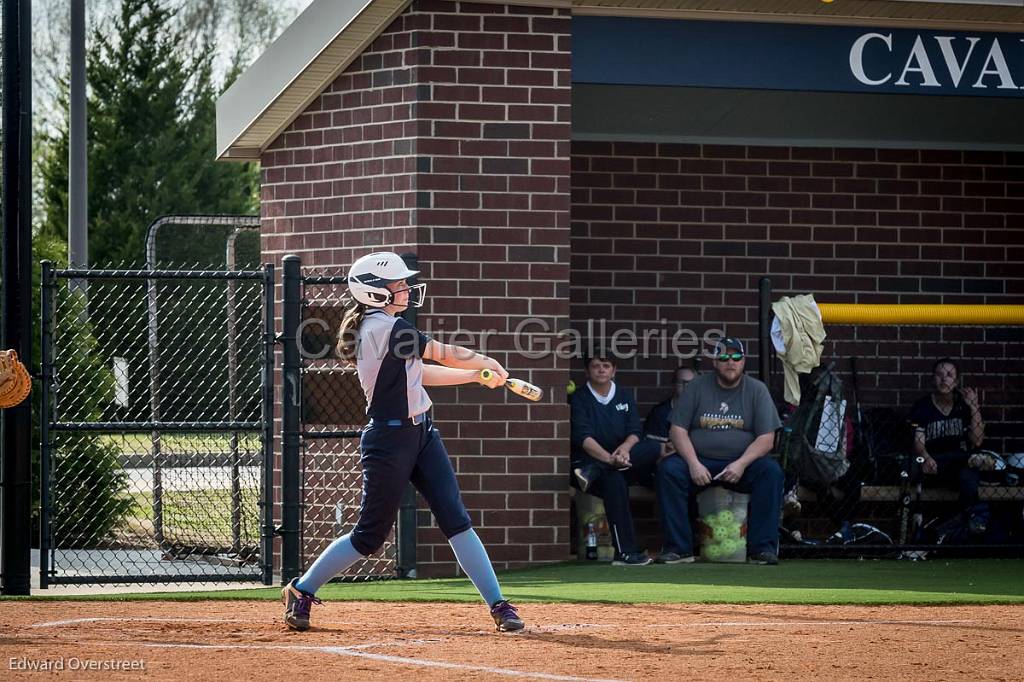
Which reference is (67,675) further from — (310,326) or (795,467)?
(795,467)

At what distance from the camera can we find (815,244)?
507 inches

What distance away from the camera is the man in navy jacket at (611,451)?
1074 centimetres

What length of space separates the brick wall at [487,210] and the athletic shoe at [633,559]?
422 mm

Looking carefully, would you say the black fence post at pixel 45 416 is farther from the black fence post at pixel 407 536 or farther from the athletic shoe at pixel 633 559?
the athletic shoe at pixel 633 559

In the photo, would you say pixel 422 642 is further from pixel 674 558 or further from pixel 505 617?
pixel 674 558

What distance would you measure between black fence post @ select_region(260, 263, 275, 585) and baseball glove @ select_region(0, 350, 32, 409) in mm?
1922

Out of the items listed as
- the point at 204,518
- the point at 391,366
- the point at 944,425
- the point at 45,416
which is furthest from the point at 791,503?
the point at 204,518

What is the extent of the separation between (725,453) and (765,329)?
0.98 meters

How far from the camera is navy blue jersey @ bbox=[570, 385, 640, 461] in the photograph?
35.8ft

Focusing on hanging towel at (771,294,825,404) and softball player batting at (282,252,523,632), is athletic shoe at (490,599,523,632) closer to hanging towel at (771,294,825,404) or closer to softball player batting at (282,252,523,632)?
softball player batting at (282,252,523,632)

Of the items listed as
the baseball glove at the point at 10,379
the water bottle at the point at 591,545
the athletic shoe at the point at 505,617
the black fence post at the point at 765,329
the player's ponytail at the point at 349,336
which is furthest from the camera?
the black fence post at the point at 765,329

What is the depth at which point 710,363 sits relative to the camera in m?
12.7

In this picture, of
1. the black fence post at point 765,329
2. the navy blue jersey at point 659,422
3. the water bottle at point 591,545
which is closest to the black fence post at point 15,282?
the water bottle at point 591,545

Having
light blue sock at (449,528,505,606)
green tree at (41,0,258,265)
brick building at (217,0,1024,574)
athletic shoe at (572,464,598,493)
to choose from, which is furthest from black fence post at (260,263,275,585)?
green tree at (41,0,258,265)
